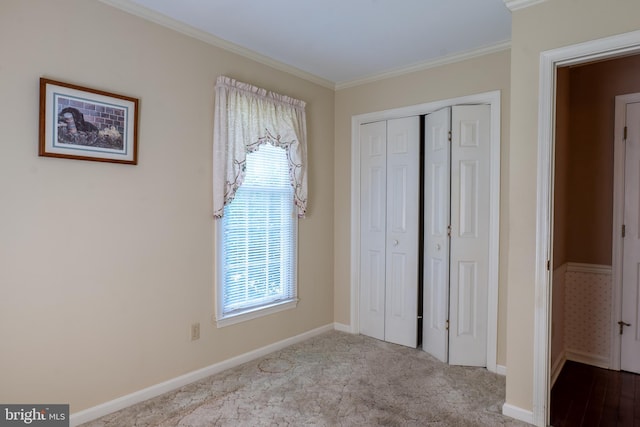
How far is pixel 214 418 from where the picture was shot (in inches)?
90.3

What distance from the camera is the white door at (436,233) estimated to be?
317 centimetres

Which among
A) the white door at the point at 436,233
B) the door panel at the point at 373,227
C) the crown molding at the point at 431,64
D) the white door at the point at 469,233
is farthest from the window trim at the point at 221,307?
the crown molding at the point at 431,64

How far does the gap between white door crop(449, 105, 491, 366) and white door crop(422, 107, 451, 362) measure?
58 mm

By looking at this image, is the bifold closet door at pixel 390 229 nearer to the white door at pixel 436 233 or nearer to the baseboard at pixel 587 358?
the white door at pixel 436 233

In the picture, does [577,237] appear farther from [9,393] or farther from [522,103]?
[9,393]

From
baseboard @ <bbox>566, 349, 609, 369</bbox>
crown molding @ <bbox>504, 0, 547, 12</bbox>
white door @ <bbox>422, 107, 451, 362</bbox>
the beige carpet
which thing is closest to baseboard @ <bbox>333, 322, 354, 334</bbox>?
the beige carpet

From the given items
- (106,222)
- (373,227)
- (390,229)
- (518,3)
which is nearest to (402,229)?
(390,229)

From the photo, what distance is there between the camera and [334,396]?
2572 mm

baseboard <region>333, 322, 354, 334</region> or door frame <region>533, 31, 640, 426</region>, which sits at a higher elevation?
door frame <region>533, 31, 640, 426</region>

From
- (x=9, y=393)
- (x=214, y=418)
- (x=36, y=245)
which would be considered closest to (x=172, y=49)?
(x=36, y=245)

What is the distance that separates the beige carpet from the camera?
2283 mm

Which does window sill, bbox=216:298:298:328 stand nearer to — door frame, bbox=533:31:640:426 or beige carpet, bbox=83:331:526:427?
beige carpet, bbox=83:331:526:427

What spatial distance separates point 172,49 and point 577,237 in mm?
3512

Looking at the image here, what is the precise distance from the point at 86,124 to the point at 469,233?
9.15 feet
